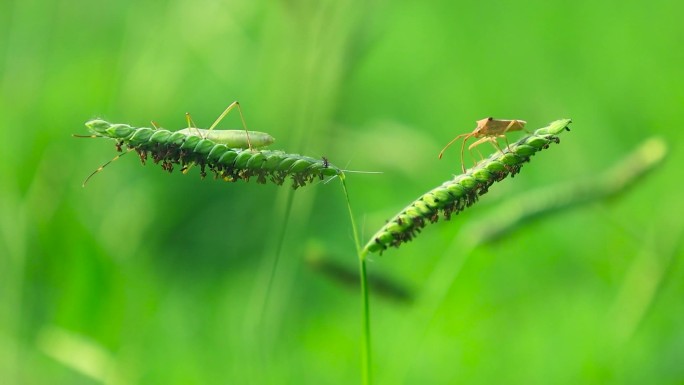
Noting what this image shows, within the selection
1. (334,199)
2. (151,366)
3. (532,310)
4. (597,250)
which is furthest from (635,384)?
(334,199)

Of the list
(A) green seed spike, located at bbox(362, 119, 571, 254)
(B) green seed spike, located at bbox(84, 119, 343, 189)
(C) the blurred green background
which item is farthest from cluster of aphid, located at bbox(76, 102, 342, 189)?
(C) the blurred green background

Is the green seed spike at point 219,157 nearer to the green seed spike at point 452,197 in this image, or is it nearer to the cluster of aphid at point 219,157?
the cluster of aphid at point 219,157

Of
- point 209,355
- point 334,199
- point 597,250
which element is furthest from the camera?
point 334,199

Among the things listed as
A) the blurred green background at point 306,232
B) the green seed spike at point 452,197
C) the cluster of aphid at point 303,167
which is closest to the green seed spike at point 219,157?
the cluster of aphid at point 303,167

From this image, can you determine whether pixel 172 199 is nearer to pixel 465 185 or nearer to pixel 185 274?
pixel 185 274

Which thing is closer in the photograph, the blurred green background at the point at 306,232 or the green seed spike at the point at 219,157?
the green seed spike at the point at 219,157

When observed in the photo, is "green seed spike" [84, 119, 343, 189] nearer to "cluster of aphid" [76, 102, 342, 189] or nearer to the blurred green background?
"cluster of aphid" [76, 102, 342, 189]
